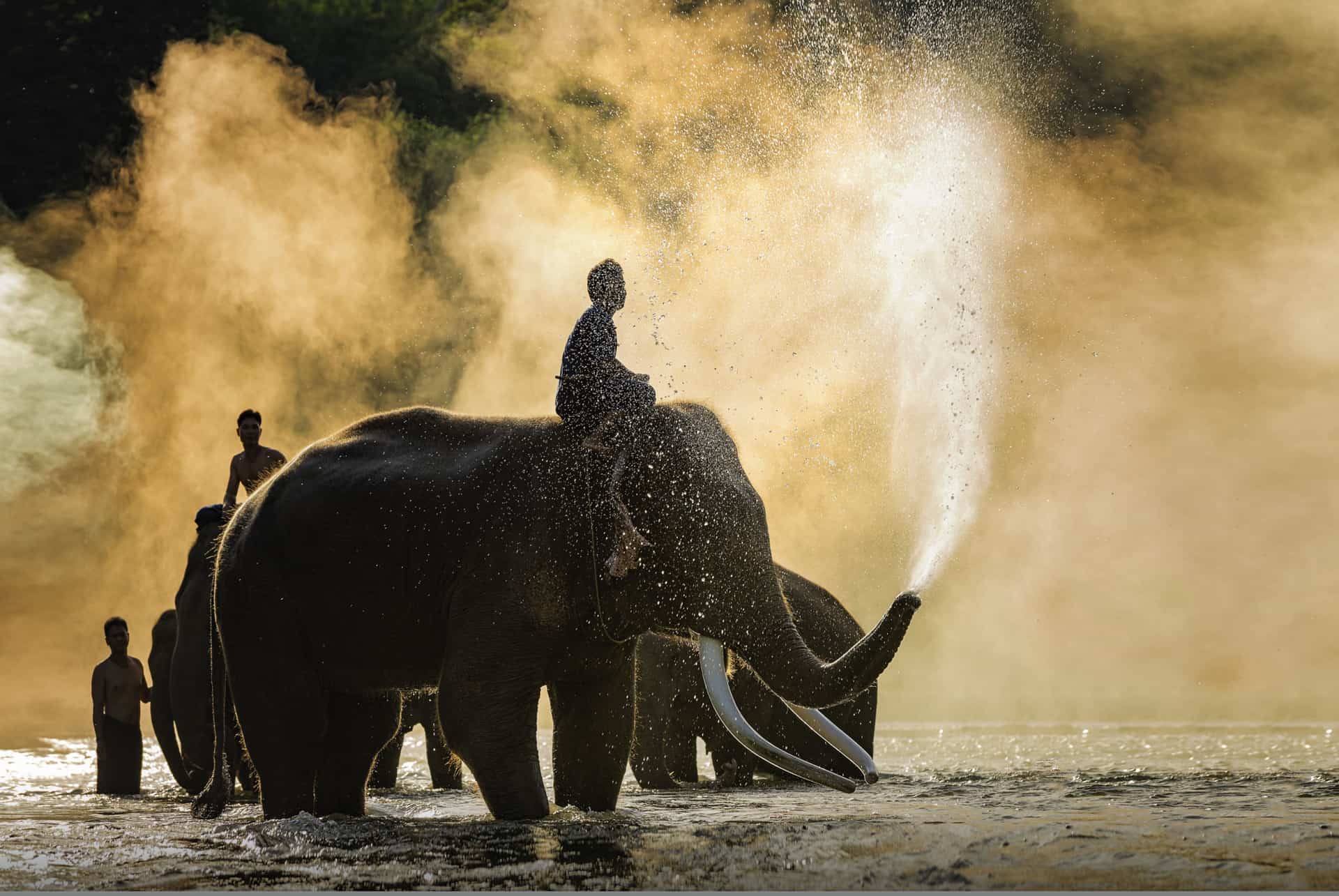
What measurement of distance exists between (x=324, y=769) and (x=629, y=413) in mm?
2945

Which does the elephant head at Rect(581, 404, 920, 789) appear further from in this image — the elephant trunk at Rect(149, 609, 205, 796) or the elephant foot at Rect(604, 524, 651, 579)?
the elephant trunk at Rect(149, 609, 205, 796)

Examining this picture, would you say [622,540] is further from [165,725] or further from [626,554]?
[165,725]

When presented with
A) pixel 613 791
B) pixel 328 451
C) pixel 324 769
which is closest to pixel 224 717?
pixel 324 769

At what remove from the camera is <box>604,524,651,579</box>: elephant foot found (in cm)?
895

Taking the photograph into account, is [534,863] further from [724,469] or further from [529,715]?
[724,469]

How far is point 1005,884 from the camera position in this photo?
6.43 metres

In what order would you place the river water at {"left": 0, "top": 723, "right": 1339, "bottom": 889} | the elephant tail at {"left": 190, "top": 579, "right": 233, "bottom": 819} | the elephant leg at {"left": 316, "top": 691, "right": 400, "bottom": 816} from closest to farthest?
the river water at {"left": 0, "top": 723, "right": 1339, "bottom": 889}, the elephant leg at {"left": 316, "top": 691, "right": 400, "bottom": 816}, the elephant tail at {"left": 190, "top": 579, "right": 233, "bottom": 819}

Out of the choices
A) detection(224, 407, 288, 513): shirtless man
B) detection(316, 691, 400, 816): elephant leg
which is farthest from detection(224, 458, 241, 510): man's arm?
detection(316, 691, 400, 816): elephant leg

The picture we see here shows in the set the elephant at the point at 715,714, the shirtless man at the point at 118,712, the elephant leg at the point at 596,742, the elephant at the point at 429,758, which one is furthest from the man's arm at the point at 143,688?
the elephant leg at the point at 596,742

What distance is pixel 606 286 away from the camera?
9.64 metres

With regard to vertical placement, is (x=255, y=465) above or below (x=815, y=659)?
above

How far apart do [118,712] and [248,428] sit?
400cm

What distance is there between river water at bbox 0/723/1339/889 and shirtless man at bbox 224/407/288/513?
2567 mm

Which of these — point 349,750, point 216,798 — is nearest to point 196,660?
point 216,798
